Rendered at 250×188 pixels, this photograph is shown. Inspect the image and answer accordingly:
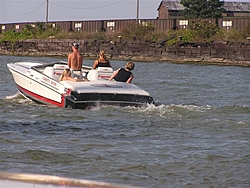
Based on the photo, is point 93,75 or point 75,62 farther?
point 75,62

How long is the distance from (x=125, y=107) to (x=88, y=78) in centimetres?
151

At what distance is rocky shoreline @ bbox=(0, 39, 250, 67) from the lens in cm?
4000

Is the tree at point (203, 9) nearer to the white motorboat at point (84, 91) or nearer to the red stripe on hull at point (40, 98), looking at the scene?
the red stripe on hull at point (40, 98)

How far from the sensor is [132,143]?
33.6 feet

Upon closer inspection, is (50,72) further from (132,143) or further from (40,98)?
(132,143)

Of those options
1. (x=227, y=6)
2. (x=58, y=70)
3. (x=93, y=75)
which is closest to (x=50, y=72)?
(x=58, y=70)

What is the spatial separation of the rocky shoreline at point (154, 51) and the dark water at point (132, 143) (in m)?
24.9

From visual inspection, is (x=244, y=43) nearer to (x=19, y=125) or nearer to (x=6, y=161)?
(x=19, y=125)

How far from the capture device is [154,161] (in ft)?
29.4

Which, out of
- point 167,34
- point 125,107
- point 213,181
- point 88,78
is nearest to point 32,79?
point 88,78

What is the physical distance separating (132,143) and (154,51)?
113 feet

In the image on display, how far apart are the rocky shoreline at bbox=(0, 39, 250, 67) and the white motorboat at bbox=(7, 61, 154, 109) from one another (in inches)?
962

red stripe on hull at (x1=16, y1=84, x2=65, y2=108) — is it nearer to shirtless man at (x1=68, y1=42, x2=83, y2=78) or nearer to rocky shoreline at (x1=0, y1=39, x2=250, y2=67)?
shirtless man at (x1=68, y1=42, x2=83, y2=78)

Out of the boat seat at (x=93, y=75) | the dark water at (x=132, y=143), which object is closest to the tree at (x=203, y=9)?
the dark water at (x=132, y=143)
